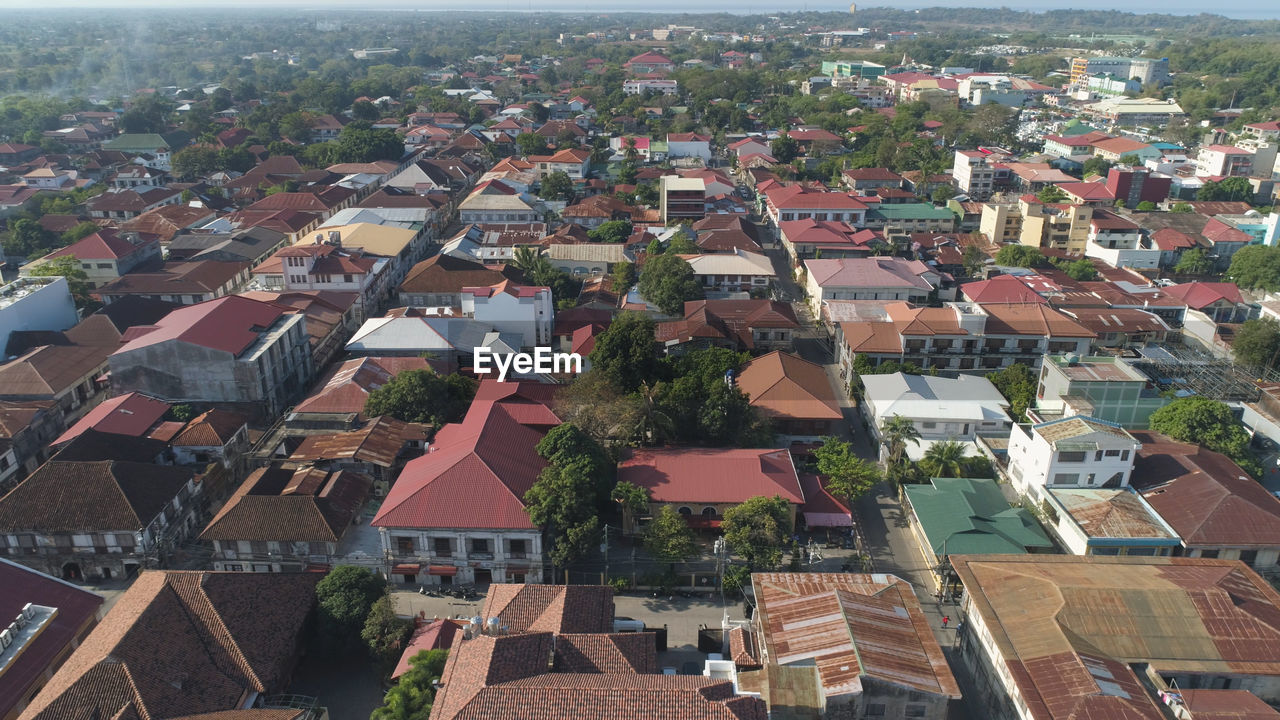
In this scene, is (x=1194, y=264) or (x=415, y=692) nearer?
(x=415, y=692)

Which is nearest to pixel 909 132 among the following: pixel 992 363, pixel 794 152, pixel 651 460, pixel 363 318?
pixel 794 152

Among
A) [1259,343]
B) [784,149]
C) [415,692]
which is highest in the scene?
[784,149]

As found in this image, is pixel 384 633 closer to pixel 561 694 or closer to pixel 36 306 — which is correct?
pixel 561 694

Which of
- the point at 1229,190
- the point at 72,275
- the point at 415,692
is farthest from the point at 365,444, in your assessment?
the point at 1229,190

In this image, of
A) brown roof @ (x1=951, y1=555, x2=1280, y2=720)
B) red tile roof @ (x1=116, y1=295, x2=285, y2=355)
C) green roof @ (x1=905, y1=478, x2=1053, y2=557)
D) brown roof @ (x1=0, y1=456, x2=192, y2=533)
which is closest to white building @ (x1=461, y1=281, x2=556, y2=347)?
red tile roof @ (x1=116, y1=295, x2=285, y2=355)

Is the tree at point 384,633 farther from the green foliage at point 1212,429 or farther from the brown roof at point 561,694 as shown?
the green foliage at point 1212,429

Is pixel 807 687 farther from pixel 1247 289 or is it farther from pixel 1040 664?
pixel 1247 289

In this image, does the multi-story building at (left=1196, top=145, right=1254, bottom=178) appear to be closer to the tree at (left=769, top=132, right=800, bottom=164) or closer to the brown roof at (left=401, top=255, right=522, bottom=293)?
the tree at (left=769, top=132, right=800, bottom=164)
